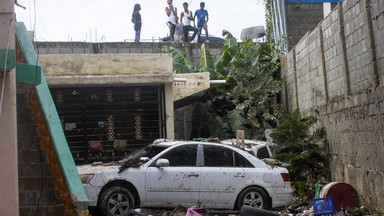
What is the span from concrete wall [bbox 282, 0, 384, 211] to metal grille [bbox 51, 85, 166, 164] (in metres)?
4.56

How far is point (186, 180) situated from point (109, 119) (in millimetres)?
5584

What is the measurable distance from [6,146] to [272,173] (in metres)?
6.37

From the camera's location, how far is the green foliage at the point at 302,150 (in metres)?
11.4

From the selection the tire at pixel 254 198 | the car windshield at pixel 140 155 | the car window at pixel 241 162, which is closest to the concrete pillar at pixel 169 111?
the car windshield at pixel 140 155

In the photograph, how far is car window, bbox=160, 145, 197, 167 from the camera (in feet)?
32.0

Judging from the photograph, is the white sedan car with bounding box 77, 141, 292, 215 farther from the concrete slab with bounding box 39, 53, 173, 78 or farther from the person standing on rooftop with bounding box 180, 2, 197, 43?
the person standing on rooftop with bounding box 180, 2, 197, 43

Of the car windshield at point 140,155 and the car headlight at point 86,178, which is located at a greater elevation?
the car windshield at point 140,155

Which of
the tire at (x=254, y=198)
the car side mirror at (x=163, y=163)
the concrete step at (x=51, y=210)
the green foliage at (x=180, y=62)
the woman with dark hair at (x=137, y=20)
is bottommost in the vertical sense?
the tire at (x=254, y=198)

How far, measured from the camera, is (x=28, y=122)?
6496 mm

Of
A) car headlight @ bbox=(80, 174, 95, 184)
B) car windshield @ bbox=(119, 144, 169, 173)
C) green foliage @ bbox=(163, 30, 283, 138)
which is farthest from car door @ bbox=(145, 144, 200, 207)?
green foliage @ bbox=(163, 30, 283, 138)

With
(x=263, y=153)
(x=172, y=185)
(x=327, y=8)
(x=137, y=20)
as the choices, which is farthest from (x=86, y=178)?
(x=137, y=20)

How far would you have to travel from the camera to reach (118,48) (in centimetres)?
1803

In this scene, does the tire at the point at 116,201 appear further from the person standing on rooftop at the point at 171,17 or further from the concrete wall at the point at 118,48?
the person standing on rooftop at the point at 171,17

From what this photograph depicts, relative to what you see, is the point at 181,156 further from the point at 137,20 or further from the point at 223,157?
the point at 137,20
